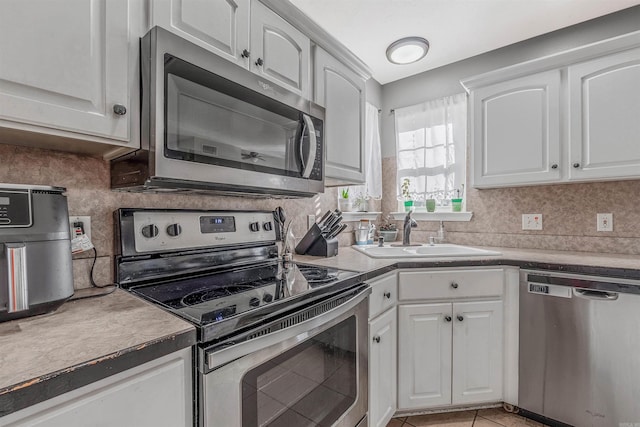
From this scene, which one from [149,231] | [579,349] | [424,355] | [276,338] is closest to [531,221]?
[579,349]

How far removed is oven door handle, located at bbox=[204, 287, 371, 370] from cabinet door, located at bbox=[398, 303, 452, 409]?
575mm

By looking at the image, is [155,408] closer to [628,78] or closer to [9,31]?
[9,31]

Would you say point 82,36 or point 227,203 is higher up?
point 82,36

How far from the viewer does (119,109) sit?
0.90m

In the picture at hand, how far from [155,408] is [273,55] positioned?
134 cm

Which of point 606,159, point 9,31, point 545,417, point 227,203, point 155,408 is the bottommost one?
point 545,417

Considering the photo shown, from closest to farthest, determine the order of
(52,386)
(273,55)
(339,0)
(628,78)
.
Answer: (52,386) → (273,55) → (628,78) → (339,0)

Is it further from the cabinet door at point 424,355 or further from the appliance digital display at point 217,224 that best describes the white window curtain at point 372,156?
the appliance digital display at point 217,224

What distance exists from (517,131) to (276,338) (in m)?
2.00

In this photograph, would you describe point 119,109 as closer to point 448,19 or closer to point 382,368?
point 382,368

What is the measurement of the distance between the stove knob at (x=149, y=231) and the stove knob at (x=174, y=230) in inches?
1.9

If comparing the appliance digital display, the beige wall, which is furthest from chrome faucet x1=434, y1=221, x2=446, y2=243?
the beige wall

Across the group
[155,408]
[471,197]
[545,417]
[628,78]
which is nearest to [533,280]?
[545,417]

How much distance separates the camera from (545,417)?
1.61 meters
